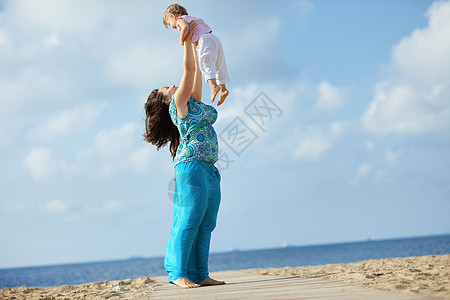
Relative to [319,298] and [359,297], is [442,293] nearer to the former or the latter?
[359,297]

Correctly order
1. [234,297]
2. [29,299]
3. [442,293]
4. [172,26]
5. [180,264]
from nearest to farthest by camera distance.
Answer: [442,293]
[234,297]
[180,264]
[172,26]
[29,299]

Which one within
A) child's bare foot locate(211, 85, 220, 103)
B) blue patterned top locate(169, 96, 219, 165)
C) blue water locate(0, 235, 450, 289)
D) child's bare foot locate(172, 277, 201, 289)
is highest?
child's bare foot locate(211, 85, 220, 103)

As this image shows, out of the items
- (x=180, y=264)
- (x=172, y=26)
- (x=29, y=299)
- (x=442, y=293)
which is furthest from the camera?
(x=29, y=299)

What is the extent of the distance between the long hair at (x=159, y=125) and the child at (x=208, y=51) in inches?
20.4

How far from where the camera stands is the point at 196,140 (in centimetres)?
411

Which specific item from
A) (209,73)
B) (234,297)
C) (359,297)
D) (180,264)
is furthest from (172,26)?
(359,297)

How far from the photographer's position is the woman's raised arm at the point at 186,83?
4.05 meters

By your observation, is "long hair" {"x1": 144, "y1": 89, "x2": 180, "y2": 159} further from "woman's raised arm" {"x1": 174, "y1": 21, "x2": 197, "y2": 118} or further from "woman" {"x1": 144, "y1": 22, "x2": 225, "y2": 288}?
"woman's raised arm" {"x1": 174, "y1": 21, "x2": 197, "y2": 118}

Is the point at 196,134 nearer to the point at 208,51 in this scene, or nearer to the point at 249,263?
the point at 208,51

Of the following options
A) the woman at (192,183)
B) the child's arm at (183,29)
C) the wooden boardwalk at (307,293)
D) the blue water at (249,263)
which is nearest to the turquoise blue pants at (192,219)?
the woman at (192,183)

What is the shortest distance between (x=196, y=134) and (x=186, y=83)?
48cm

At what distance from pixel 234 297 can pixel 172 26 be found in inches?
106

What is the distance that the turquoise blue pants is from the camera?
3.99m

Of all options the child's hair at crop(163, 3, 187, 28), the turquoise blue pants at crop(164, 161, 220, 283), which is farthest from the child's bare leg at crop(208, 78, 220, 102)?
the child's hair at crop(163, 3, 187, 28)
